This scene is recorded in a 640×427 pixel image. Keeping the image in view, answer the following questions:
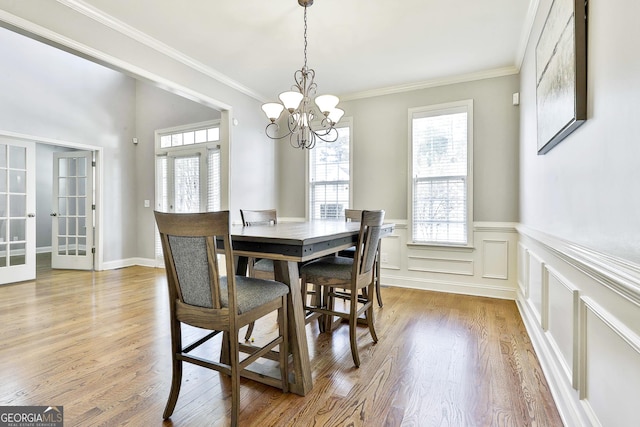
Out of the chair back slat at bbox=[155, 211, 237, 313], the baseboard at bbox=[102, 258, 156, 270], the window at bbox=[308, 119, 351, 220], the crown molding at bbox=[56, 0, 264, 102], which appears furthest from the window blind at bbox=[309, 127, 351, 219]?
the chair back slat at bbox=[155, 211, 237, 313]

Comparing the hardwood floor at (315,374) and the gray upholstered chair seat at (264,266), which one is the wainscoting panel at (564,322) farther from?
the gray upholstered chair seat at (264,266)

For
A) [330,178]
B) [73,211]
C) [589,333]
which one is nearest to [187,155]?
[73,211]

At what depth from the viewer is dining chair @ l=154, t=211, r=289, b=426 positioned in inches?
55.3

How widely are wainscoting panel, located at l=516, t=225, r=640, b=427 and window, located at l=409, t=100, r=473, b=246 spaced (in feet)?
5.71

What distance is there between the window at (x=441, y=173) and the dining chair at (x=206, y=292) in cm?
290

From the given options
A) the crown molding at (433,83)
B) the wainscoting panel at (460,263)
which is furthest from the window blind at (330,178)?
the wainscoting panel at (460,263)

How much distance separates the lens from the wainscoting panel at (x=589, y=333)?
37.8 inches

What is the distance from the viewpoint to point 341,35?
302cm

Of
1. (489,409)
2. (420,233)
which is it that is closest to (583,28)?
(489,409)

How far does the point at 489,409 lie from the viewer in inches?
64.3

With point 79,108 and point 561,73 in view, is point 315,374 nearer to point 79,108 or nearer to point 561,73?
point 561,73

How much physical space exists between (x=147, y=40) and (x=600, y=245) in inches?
147

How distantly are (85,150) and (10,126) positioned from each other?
99cm

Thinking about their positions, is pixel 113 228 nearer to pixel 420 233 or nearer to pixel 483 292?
pixel 420 233
